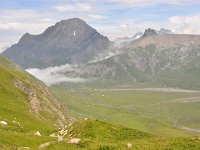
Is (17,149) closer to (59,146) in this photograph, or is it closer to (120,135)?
(59,146)

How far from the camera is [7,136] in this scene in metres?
76.4

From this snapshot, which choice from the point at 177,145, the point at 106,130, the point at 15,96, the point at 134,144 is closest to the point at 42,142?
the point at 106,130

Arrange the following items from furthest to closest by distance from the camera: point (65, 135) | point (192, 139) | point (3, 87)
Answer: point (3, 87) → point (65, 135) → point (192, 139)

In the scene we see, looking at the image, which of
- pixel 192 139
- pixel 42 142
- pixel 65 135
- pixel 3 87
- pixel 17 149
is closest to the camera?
pixel 17 149

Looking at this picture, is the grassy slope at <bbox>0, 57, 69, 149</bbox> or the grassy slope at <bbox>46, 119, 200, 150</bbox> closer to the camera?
the grassy slope at <bbox>46, 119, 200, 150</bbox>

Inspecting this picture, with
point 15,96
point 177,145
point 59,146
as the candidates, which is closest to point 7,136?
point 59,146

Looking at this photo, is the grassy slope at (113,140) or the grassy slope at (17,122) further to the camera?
the grassy slope at (17,122)

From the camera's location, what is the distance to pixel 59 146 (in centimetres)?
7019

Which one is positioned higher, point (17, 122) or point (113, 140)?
point (113, 140)

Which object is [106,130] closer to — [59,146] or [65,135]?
[65,135]

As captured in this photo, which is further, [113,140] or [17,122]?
[17,122]

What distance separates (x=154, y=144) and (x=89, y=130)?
716 inches

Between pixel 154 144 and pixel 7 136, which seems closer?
pixel 154 144

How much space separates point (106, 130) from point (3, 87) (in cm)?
11494
